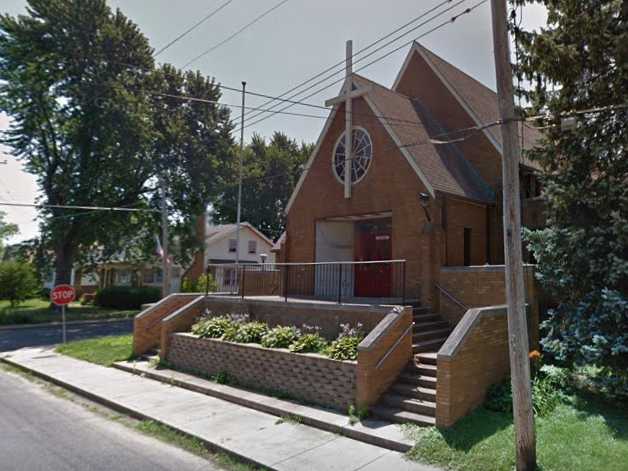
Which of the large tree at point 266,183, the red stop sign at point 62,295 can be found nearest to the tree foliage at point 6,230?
the large tree at point 266,183

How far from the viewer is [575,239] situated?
824 centimetres

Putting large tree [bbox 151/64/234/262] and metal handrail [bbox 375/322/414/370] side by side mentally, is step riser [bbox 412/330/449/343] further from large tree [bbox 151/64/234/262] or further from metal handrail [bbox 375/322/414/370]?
large tree [bbox 151/64/234/262]

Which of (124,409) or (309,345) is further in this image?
(309,345)

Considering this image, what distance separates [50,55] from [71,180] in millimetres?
7234

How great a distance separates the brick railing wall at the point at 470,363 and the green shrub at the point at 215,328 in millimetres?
5789

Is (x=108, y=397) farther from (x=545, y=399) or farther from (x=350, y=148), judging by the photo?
(x=350, y=148)

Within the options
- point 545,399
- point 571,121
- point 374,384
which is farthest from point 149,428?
point 571,121

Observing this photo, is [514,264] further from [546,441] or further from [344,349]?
[344,349]

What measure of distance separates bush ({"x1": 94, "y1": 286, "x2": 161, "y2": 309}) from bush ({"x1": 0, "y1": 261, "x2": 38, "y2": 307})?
5.06m

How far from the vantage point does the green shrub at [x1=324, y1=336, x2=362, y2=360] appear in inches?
332

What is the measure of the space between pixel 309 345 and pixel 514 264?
486 centimetres

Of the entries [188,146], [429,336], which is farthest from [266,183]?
[429,336]

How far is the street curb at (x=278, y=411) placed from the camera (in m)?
6.60

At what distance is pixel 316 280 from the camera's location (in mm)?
15102
